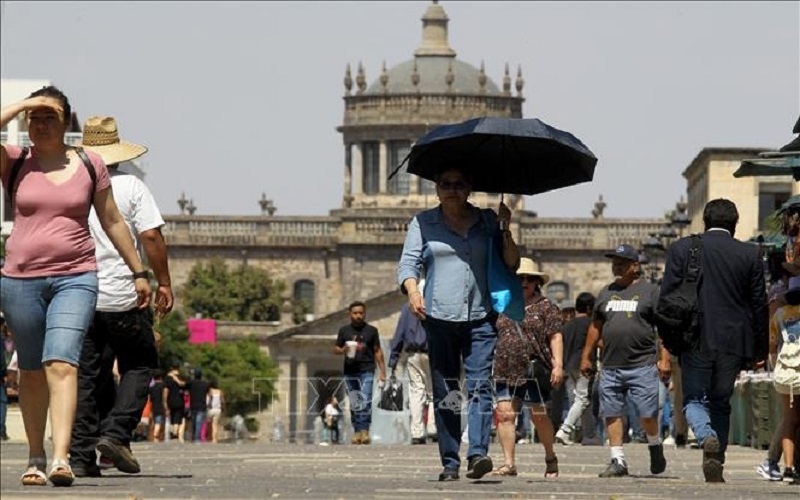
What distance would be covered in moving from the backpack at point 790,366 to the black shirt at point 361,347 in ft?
36.6

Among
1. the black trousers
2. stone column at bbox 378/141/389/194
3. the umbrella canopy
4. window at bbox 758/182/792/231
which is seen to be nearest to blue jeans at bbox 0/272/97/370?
the black trousers

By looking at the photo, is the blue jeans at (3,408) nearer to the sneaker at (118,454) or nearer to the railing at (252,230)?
the sneaker at (118,454)

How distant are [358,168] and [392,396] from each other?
4721 inches

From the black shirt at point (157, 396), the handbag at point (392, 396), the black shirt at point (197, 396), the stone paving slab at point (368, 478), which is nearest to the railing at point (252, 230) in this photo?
the black shirt at point (197, 396)

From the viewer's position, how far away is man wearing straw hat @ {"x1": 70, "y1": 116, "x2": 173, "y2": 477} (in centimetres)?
1683

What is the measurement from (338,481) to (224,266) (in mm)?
117227

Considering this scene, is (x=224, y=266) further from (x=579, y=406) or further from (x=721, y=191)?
(x=579, y=406)

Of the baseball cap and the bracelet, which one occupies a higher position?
the baseball cap

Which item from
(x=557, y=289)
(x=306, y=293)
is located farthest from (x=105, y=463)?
(x=306, y=293)

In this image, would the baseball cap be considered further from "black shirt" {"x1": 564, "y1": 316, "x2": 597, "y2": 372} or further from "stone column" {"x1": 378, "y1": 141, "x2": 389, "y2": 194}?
"stone column" {"x1": 378, "y1": 141, "x2": 389, "y2": 194}

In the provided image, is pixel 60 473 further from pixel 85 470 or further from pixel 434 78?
pixel 434 78

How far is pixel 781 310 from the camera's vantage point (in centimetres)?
1844

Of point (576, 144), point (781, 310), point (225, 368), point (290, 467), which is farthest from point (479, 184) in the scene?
point (225, 368)

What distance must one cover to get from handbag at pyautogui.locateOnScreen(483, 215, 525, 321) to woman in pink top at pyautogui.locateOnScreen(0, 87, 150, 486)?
3047mm
